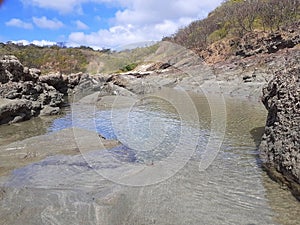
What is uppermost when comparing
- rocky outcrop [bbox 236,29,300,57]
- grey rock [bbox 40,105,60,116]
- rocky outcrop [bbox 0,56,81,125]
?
rocky outcrop [bbox 236,29,300,57]

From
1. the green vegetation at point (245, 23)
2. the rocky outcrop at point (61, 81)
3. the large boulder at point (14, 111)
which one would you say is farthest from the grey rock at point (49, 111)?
the green vegetation at point (245, 23)

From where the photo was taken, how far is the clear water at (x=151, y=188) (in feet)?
21.2

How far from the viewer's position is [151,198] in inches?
289

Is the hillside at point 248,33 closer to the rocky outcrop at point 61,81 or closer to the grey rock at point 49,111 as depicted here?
the rocky outcrop at point 61,81

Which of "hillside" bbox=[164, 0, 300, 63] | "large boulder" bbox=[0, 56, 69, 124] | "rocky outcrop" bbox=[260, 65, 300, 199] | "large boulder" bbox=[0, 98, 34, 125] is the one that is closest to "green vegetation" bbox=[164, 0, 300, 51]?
"hillside" bbox=[164, 0, 300, 63]

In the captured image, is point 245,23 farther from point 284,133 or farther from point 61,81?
point 284,133

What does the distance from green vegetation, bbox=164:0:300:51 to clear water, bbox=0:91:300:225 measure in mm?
42544

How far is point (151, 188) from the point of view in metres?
7.88

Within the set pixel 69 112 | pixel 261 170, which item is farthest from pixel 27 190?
pixel 69 112

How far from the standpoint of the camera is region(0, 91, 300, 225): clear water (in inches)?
254

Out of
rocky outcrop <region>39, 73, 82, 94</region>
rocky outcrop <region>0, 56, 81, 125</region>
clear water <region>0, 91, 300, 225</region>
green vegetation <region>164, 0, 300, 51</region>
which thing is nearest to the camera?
clear water <region>0, 91, 300, 225</region>

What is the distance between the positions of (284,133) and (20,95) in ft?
58.4

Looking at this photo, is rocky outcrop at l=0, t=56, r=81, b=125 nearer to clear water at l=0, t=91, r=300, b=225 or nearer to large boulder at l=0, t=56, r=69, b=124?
large boulder at l=0, t=56, r=69, b=124

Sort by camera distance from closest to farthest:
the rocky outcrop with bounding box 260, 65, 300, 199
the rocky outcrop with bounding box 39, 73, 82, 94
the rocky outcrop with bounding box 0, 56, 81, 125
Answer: the rocky outcrop with bounding box 260, 65, 300, 199 < the rocky outcrop with bounding box 0, 56, 81, 125 < the rocky outcrop with bounding box 39, 73, 82, 94
